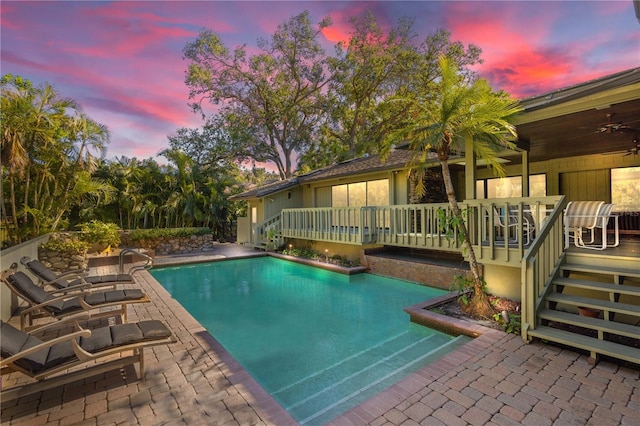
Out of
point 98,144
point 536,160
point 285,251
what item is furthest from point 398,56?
point 98,144

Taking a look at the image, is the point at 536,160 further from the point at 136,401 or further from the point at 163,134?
the point at 163,134

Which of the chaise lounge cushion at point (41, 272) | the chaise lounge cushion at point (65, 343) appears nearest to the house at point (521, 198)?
the chaise lounge cushion at point (65, 343)

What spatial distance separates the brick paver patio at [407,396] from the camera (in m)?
2.85

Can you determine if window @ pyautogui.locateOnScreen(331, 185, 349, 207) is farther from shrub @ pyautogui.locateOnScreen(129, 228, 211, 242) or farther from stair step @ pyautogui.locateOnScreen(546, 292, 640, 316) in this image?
stair step @ pyautogui.locateOnScreen(546, 292, 640, 316)

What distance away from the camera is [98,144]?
39.1 ft

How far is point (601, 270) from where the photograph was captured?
4.69m

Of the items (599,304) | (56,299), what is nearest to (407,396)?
(599,304)

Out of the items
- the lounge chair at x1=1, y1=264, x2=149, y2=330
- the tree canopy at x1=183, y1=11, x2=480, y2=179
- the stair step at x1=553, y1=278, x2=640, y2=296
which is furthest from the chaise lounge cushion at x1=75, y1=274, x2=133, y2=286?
the tree canopy at x1=183, y1=11, x2=480, y2=179

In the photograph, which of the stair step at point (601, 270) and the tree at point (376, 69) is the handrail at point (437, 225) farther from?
the tree at point (376, 69)

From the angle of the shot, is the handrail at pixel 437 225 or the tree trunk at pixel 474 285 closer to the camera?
the tree trunk at pixel 474 285

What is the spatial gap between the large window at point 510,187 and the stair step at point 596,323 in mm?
7884

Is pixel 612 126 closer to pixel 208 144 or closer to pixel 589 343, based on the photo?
pixel 589 343

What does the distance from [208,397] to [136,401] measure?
0.70 metres

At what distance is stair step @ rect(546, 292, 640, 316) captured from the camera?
4.08 m
